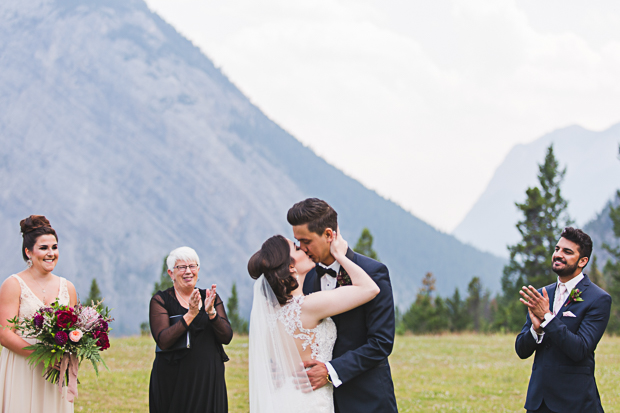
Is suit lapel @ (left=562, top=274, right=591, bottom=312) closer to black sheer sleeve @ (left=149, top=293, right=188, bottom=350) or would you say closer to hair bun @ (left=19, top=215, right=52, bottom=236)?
black sheer sleeve @ (left=149, top=293, right=188, bottom=350)

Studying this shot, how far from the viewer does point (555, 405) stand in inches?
197

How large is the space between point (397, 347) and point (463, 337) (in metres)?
4.72

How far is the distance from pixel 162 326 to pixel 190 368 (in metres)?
0.52

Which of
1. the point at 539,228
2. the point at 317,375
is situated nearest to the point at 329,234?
the point at 317,375

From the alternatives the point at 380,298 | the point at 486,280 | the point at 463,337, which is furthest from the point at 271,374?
the point at 486,280

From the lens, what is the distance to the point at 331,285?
14.1 ft

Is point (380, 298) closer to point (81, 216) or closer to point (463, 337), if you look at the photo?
point (463, 337)

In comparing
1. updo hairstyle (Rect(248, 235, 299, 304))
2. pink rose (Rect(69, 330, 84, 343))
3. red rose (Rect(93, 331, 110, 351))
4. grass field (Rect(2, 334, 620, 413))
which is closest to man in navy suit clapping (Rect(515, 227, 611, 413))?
updo hairstyle (Rect(248, 235, 299, 304))

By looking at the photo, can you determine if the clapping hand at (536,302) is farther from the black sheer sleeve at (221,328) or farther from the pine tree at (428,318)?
the pine tree at (428,318)

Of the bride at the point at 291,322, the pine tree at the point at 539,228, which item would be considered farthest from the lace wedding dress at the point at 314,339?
the pine tree at the point at 539,228

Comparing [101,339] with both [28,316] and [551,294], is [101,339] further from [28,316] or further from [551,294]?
[551,294]

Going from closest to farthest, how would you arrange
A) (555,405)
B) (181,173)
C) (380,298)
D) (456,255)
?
(380,298), (555,405), (181,173), (456,255)

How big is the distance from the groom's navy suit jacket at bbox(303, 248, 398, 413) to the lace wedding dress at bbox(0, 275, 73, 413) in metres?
3.11

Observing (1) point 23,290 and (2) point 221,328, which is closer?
(1) point 23,290
